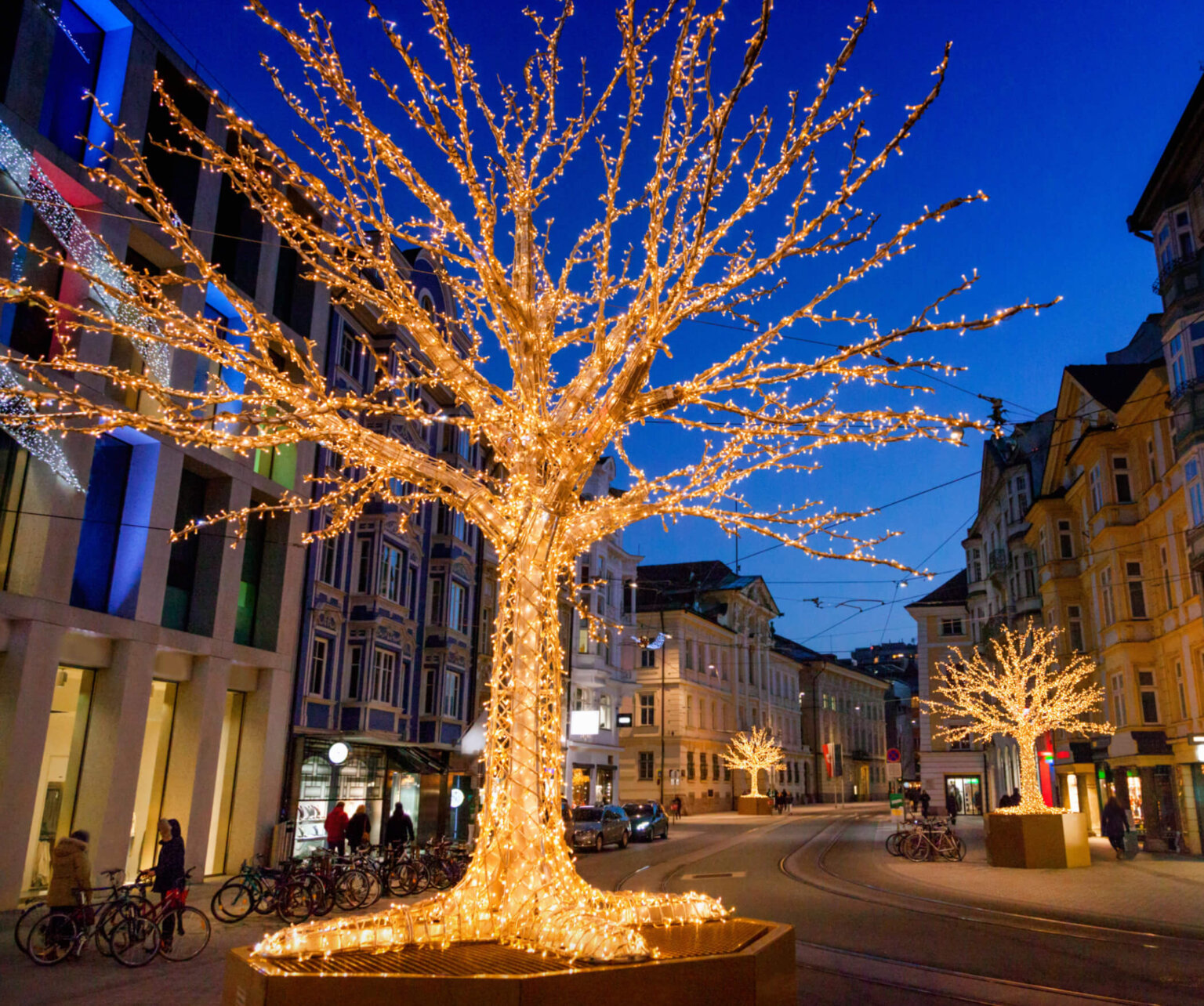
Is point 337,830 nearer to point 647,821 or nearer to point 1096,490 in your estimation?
point 647,821

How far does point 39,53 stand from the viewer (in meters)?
15.9

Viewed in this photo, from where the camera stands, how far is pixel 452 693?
3109 cm

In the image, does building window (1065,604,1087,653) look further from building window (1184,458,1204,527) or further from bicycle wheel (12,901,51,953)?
bicycle wheel (12,901,51,953)

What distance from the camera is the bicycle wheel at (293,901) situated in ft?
47.3

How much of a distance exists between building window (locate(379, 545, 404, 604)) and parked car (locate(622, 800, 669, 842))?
1331cm

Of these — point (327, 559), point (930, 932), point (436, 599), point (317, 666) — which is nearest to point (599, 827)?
point (436, 599)

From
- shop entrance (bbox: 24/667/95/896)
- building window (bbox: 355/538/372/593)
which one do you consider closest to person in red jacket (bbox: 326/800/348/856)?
shop entrance (bbox: 24/667/95/896)

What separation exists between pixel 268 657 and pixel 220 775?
2647mm

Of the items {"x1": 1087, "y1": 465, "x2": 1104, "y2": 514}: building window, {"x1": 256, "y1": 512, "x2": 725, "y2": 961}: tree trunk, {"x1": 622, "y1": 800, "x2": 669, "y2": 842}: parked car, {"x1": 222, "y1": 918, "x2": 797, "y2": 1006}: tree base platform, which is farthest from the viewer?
{"x1": 622, "y1": 800, "x2": 669, "y2": 842}: parked car

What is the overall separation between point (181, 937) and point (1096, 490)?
100 feet

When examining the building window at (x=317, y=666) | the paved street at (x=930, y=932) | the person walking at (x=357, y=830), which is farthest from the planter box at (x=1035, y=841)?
the building window at (x=317, y=666)

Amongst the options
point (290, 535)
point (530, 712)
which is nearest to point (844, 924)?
point (530, 712)

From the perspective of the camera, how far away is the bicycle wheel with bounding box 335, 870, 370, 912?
15.2 m

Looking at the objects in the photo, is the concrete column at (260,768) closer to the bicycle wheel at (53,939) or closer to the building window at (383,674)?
the building window at (383,674)
